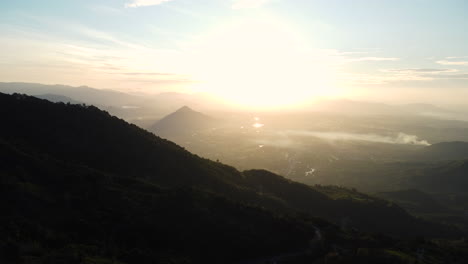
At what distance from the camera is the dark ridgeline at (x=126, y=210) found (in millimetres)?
41656

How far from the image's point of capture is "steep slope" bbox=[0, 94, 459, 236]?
8625 centimetres

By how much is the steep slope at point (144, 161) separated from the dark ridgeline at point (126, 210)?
0.48 metres

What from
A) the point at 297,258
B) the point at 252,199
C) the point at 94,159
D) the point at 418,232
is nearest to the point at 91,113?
the point at 94,159

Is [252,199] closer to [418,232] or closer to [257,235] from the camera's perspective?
[257,235]

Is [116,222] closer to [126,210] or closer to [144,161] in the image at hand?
[126,210]

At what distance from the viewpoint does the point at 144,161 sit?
309 feet

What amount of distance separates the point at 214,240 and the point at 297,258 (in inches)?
520

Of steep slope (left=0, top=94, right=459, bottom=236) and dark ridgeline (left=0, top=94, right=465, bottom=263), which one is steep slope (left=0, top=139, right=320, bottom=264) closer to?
dark ridgeline (left=0, top=94, right=465, bottom=263)

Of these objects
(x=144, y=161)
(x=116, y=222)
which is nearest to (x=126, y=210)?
(x=116, y=222)

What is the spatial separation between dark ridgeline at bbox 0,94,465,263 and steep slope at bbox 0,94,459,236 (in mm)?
478

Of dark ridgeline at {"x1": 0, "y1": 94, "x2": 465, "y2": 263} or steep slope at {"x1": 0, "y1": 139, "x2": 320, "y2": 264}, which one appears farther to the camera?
dark ridgeline at {"x1": 0, "y1": 94, "x2": 465, "y2": 263}

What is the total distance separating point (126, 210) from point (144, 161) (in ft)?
133

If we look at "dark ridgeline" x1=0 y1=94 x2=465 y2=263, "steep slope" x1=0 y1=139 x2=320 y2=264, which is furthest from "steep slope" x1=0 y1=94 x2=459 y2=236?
"steep slope" x1=0 y1=139 x2=320 y2=264

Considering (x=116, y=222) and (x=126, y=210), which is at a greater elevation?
(x=126, y=210)
